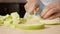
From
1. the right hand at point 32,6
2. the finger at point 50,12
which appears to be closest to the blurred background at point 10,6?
the right hand at point 32,6

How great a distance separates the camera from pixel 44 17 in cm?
75

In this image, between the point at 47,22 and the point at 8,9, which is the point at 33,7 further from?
the point at 8,9

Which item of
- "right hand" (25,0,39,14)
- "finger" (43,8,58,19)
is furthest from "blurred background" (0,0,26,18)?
"finger" (43,8,58,19)

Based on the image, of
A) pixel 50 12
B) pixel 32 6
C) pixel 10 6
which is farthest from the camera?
pixel 10 6

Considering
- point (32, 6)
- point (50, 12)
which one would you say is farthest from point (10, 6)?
point (50, 12)

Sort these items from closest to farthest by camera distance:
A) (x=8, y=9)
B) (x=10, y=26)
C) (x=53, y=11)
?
(x=10, y=26) < (x=53, y=11) < (x=8, y=9)

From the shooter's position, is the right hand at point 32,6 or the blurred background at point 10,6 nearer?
the right hand at point 32,6

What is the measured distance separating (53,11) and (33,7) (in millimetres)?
403

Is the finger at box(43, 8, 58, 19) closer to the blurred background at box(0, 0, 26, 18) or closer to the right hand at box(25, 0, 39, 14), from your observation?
the right hand at box(25, 0, 39, 14)

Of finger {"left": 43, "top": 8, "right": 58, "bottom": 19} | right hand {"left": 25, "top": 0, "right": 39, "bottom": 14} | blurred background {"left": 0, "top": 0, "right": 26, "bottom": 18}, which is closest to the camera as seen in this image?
finger {"left": 43, "top": 8, "right": 58, "bottom": 19}

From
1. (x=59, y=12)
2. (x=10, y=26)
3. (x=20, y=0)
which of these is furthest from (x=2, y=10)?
(x=10, y=26)

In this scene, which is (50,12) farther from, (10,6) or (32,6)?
(10,6)

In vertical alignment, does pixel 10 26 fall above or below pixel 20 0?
below

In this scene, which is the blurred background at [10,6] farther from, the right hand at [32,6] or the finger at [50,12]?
the finger at [50,12]
